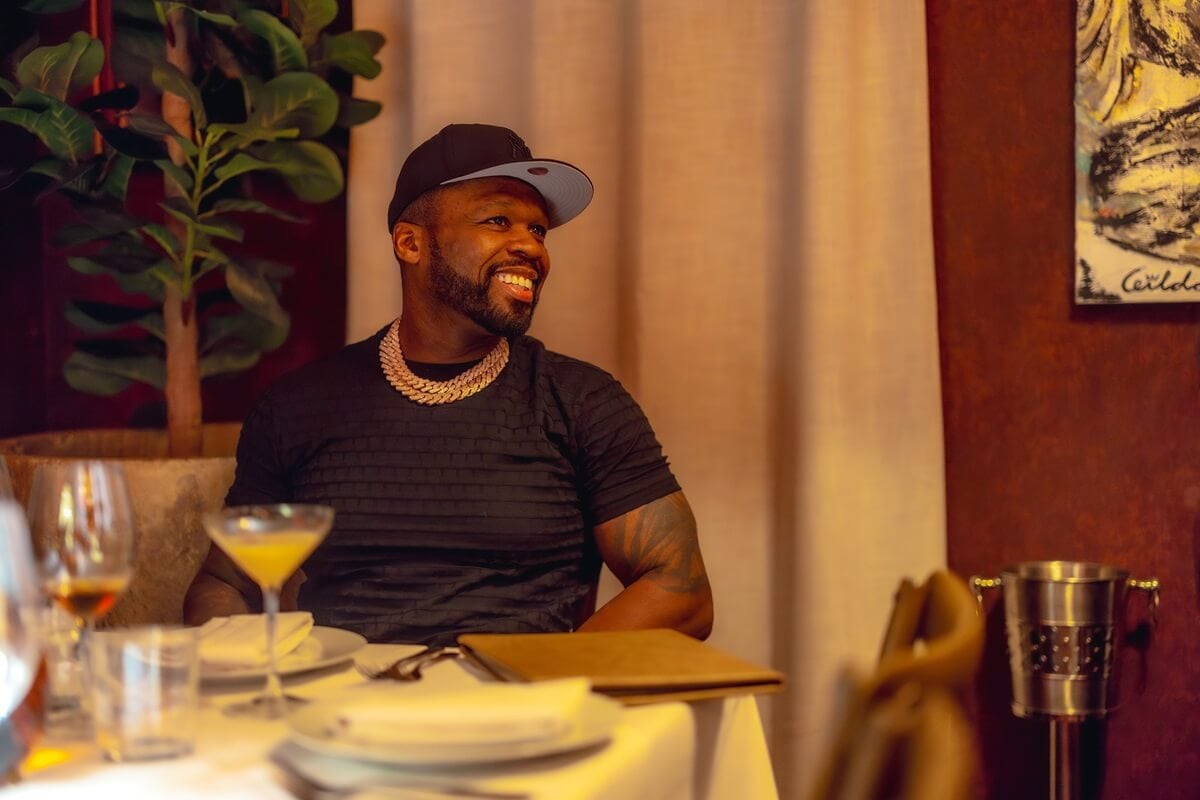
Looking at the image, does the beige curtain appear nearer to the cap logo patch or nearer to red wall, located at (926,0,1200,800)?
red wall, located at (926,0,1200,800)

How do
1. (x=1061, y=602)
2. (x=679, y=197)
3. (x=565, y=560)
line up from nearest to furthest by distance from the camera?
(x=565, y=560), (x=1061, y=602), (x=679, y=197)

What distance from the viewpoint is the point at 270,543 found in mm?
1097

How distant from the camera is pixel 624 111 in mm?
2562

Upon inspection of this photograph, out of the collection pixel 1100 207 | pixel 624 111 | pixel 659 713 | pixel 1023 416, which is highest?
pixel 624 111

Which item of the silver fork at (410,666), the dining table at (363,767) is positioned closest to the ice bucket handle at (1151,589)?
the dining table at (363,767)

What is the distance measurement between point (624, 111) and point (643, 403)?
597 mm

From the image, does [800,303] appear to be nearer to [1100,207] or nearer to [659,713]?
[1100,207]

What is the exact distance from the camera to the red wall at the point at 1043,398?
2.49 m

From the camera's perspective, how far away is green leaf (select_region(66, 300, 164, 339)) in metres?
2.32

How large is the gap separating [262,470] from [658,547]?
0.65 m

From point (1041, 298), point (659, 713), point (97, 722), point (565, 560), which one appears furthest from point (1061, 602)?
point (97, 722)

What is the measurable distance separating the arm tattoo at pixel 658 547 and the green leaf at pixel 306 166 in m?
0.89

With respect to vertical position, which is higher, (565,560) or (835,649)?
(565,560)
